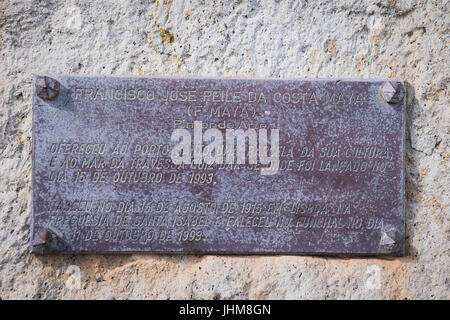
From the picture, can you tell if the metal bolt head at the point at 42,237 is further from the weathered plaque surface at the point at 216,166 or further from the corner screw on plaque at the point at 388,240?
the corner screw on plaque at the point at 388,240

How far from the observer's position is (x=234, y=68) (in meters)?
1.71

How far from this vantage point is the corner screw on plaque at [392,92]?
65.3 inches

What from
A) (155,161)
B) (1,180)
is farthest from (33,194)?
(155,161)

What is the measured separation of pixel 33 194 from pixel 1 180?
0.48ft

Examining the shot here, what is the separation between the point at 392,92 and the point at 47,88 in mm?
1384

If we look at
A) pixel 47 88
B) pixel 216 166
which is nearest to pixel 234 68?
pixel 216 166

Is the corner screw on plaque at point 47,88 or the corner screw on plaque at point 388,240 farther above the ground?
the corner screw on plaque at point 47,88

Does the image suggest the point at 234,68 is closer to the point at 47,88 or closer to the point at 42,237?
the point at 47,88

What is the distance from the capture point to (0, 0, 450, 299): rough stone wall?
1642 mm

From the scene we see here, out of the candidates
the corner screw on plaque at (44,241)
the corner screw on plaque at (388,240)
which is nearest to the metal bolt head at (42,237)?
the corner screw on plaque at (44,241)

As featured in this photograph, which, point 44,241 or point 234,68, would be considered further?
point 234,68

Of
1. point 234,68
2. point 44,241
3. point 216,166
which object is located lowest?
point 44,241

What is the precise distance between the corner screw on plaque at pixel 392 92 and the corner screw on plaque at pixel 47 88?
1.33m

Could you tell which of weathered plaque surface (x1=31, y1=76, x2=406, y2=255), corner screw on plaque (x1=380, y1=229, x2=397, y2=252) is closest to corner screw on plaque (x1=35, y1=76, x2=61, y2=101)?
weathered plaque surface (x1=31, y1=76, x2=406, y2=255)
